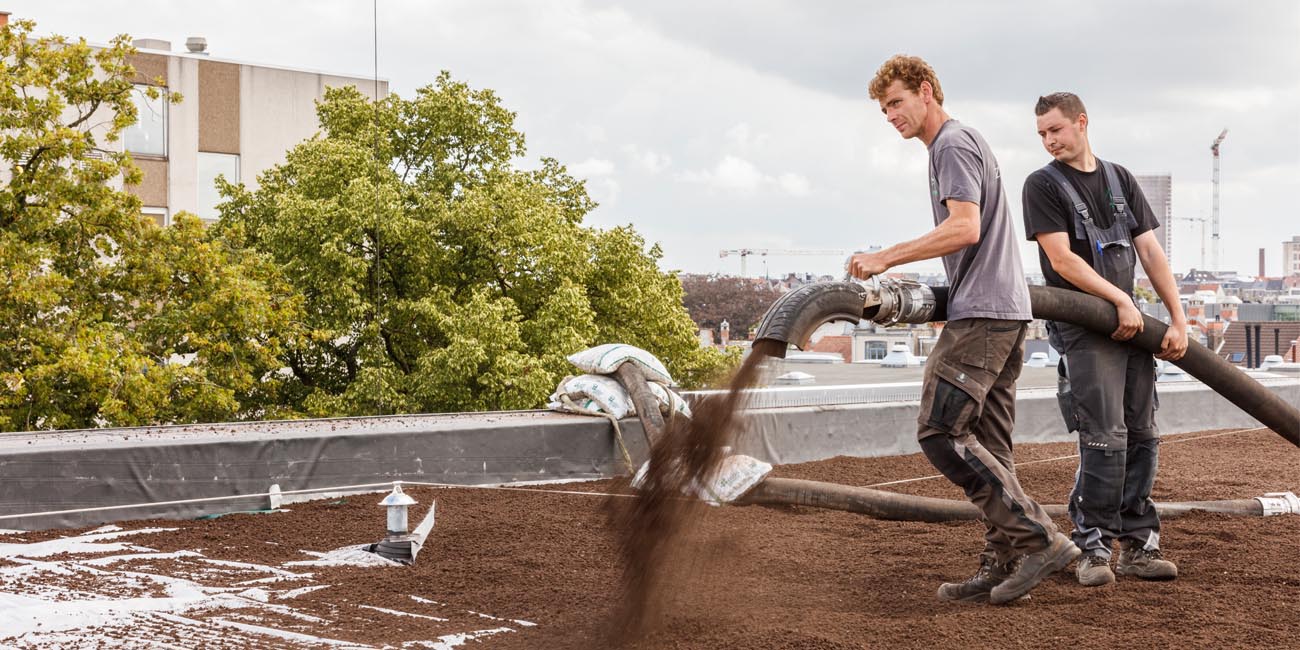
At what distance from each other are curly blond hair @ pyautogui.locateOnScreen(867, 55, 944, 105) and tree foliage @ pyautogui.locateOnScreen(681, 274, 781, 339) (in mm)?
35836

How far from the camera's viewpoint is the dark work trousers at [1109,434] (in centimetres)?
439

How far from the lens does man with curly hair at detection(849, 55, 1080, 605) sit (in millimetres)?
3934

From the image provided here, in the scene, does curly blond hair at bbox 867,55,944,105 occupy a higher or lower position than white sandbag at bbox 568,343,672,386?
higher

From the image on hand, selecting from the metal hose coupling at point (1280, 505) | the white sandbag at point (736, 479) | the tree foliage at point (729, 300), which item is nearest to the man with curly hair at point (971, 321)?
the metal hose coupling at point (1280, 505)

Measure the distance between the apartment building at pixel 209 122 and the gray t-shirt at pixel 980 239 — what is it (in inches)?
1527

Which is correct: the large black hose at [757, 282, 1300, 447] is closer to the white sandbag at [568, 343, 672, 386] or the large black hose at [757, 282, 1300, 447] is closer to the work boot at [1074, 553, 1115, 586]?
the work boot at [1074, 553, 1115, 586]

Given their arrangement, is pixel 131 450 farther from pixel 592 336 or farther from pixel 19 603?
pixel 592 336

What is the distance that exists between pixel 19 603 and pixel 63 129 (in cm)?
1461

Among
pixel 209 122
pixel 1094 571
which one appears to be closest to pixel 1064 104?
pixel 1094 571

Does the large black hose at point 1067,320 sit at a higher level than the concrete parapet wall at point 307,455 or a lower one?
higher

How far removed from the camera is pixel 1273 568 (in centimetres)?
441

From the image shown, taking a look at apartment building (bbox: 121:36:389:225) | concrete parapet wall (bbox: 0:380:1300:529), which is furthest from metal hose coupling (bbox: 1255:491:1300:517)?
apartment building (bbox: 121:36:389:225)

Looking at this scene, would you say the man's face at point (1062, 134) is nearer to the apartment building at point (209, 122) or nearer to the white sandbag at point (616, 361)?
the white sandbag at point (616, 361)

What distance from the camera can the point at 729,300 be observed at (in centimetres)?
4738
